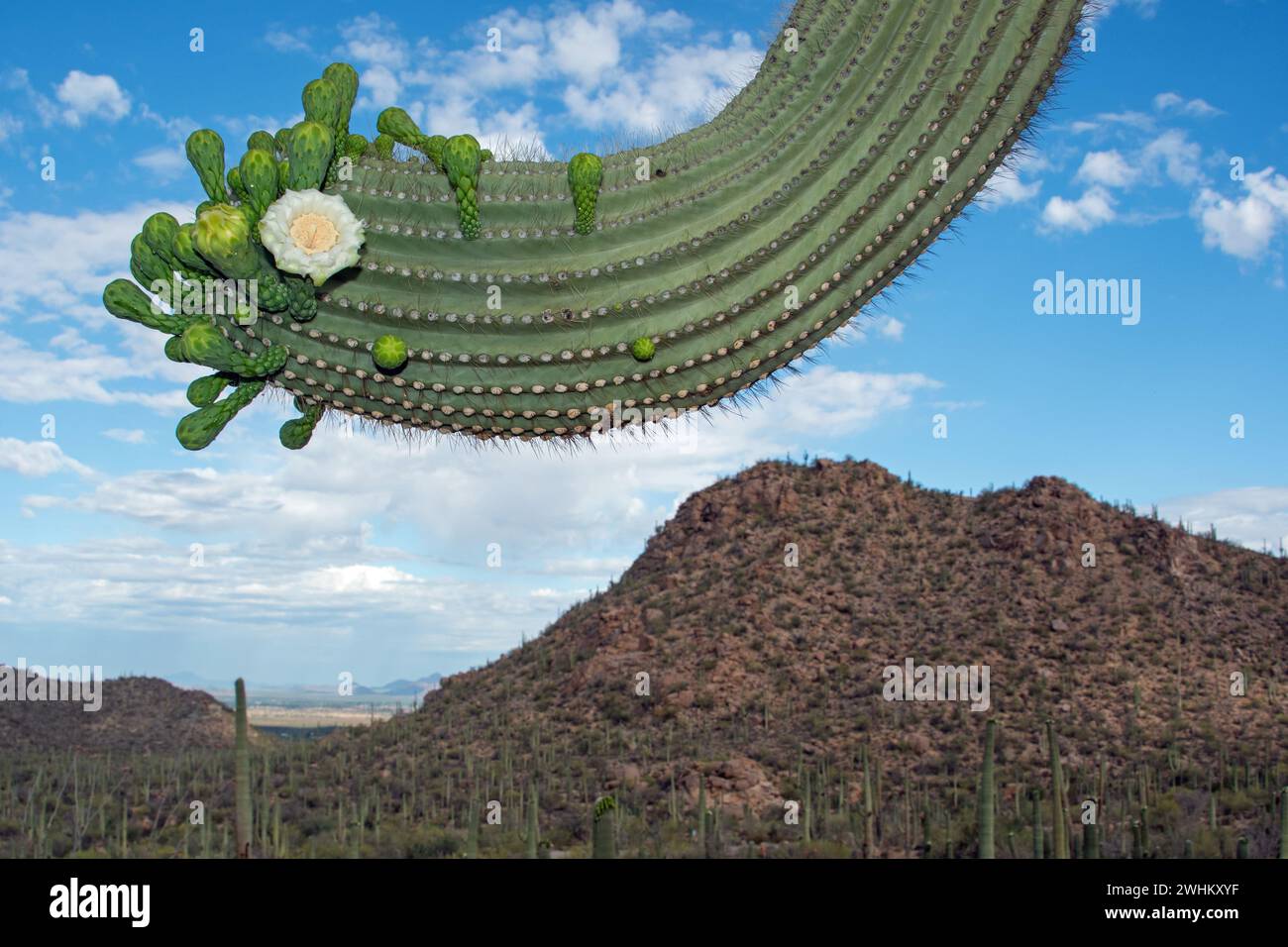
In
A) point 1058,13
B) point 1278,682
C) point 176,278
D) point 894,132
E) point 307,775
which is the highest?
point 1058,13

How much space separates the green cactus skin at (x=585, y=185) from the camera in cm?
347

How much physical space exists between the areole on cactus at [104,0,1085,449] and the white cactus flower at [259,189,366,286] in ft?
0.03

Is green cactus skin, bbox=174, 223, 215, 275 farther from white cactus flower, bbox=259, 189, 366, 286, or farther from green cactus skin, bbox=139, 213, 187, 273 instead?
white cactus flower, bbox=259, 189, 366, 286

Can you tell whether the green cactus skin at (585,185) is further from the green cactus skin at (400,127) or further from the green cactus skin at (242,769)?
the green cactus skin at (242,769)

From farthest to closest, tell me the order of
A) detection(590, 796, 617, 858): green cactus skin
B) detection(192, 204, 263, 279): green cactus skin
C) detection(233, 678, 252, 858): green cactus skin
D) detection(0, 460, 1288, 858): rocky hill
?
1. detection(0, 460, 1288, 858): rocky hill
2. detection(233, 678, 252, 858): green cactus skin
3. detection(590, 796, 617, 858): green cactus skin
4. detection(192, 204, 263, 279): green cactus skin

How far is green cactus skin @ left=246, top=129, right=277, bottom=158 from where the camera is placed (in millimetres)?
3482

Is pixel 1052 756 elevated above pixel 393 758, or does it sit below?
above

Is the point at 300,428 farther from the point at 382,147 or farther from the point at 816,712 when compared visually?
the point at 816,712

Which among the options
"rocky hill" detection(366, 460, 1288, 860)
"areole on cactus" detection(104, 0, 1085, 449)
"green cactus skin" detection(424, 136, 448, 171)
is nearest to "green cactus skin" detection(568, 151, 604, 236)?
"areole on cactus" detection(104, 0, 1085, 449)
